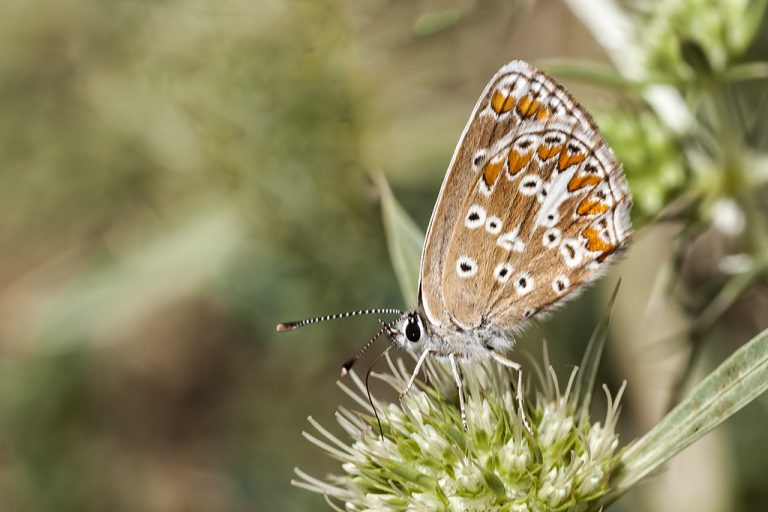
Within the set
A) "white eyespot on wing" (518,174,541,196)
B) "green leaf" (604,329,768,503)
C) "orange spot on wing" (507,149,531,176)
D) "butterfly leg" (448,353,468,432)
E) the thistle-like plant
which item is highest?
"orange spot on wing" (507,149,531,176)

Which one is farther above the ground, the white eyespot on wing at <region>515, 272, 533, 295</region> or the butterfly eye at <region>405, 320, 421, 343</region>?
the butterfly eye at <region>405, 320, 421, 343</region>

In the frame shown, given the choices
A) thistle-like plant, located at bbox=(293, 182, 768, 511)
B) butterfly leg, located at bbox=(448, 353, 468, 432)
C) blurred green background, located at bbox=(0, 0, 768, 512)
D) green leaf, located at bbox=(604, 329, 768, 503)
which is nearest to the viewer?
green leaf, located at bbox=(604, 329, 768, 503)

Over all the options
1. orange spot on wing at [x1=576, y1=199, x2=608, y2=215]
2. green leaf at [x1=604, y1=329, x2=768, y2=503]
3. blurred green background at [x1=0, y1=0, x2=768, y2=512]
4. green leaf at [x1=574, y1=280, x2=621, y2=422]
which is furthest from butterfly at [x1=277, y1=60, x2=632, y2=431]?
blurred green background at [x1=0, y1=0, x2=768, y2=512]

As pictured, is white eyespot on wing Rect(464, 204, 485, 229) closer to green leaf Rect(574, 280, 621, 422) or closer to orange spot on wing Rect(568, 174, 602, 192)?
orange spot on wing Rect(568, 174, 602, 192)

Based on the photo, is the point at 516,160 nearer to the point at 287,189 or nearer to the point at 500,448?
the point at 500,448

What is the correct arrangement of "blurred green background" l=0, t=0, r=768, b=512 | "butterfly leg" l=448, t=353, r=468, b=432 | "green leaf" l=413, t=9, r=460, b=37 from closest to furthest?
"butterfly leg" l=448, t=353, r=468, b=432 → "green leaf" l=413, t=9, r=460, b=37 → "blurred green background" l=0, t=0, r=768, b=512

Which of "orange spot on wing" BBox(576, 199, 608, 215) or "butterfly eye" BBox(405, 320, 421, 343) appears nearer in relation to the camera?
"orange spot on wing" BBox(576, 199, 608, 215)

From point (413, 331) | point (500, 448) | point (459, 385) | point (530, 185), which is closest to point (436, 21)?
point (530, 185)

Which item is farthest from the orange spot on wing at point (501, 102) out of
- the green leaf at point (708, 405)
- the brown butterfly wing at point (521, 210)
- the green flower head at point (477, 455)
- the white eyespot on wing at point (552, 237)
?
the green leaf at point (708, 405)

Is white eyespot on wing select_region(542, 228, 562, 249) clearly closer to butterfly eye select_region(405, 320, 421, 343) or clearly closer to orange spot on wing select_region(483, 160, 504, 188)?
orange spot on wing select_region(483, 160, 504, 188)
